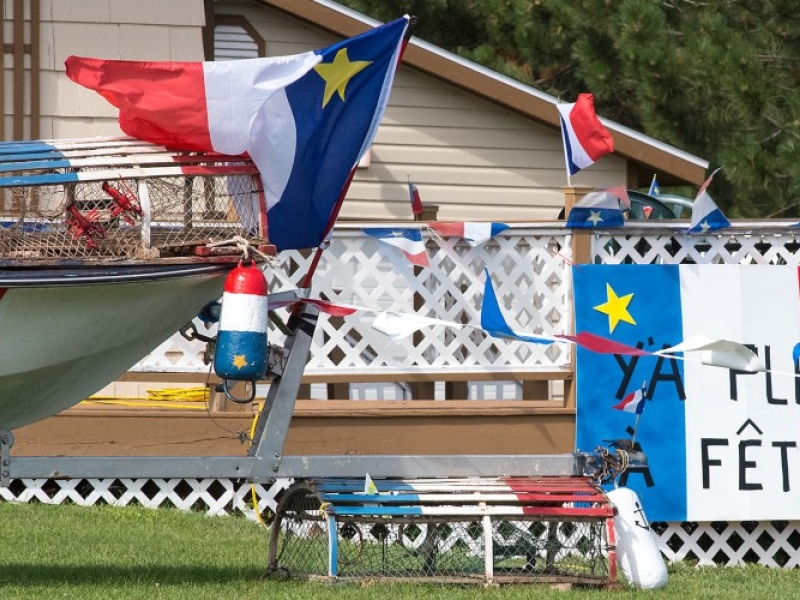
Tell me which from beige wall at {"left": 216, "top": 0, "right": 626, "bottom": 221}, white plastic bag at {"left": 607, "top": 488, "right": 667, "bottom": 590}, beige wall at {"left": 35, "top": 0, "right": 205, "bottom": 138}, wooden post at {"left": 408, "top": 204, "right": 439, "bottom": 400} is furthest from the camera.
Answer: beige wall at {"left": 216, "top": 0, "right": 626, "bottom": 221}

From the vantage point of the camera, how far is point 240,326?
21.6 ft

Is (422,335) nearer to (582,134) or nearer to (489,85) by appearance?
(582,134)


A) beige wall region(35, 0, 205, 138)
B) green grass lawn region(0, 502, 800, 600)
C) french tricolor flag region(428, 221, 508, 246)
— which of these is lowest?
green grass lawn region(0, 502, 800, 600)

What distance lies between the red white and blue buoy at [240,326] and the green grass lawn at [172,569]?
108 centimetres

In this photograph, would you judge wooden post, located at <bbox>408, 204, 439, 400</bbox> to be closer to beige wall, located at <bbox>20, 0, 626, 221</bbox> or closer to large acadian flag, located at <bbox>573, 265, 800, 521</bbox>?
large acadian flag, located at <bbox>573, 265, 800, 521</bbox>

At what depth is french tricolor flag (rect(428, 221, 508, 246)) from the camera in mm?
9578

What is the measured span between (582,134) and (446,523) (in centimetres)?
347

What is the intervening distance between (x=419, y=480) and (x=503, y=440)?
7.31 ft

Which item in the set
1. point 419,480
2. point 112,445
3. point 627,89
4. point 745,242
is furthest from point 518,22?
point 419,480

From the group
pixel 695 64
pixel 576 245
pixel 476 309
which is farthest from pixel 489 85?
pixel 695 64

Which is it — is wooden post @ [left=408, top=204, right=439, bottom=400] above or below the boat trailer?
above

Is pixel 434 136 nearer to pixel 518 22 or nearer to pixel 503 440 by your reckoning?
pixel 503 440

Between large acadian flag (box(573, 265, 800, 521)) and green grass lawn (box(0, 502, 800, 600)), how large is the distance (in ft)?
1.74

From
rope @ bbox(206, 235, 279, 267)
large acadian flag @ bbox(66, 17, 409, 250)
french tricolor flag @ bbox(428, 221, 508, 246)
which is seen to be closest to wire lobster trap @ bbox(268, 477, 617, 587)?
rope @ bbox(206, 235, 279, 267)
